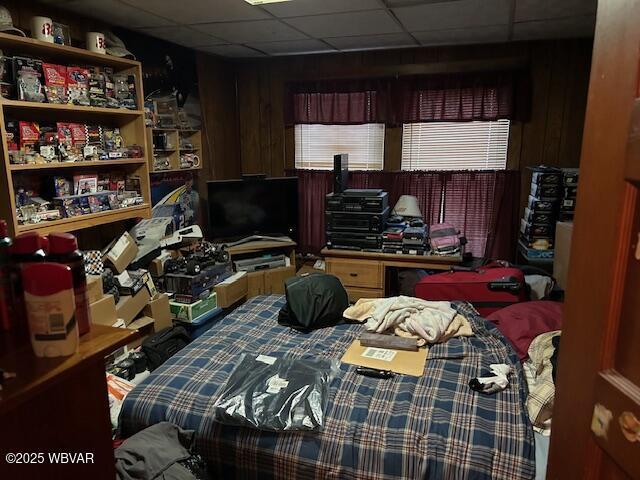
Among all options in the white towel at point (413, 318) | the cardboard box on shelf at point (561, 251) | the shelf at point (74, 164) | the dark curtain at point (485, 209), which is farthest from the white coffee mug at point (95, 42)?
the cardboard box on shelf at point (561, 251)

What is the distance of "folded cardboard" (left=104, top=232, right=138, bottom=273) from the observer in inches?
114

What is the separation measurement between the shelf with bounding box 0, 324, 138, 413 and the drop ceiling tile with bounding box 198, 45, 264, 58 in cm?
352

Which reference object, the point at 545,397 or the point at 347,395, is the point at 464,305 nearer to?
the point at 545,397

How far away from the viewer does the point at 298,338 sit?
7.69 feet

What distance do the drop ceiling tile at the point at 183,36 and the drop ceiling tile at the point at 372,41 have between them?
935 millimetres

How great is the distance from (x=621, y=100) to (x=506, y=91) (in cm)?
339

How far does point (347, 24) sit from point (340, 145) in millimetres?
1392

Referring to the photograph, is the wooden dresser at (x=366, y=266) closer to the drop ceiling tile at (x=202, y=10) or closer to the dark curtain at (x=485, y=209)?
the dark curtain at (x=485, y=209)

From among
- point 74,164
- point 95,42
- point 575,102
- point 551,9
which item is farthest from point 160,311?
point 575,102

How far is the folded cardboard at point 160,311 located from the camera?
3.10m

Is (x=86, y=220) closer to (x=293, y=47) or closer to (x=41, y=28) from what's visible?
(x=41, y=28)

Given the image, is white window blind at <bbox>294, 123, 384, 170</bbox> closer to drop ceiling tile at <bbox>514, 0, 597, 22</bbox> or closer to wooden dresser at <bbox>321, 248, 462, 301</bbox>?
wooden dresser at <bbox>321, 248, 462, 301</bbox>

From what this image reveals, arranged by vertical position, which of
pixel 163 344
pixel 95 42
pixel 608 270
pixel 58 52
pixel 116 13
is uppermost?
pixel 116 13

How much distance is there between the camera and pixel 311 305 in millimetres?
2500
